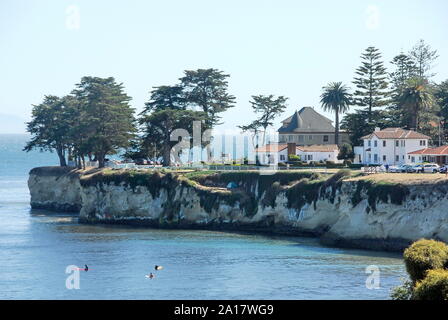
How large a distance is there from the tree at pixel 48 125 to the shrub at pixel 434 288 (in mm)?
108452

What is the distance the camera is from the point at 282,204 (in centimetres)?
9762

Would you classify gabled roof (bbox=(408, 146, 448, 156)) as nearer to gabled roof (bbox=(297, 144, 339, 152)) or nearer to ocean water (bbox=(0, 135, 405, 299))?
gabled roof (bbox=(297, 144, 339, 152))

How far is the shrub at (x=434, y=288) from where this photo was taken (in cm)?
4034

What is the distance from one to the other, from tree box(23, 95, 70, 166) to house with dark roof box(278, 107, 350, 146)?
38.1 m

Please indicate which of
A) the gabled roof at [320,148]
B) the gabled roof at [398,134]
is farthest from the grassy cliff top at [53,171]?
the gabled roof at [398,134]

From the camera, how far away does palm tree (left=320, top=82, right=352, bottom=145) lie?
13125cm

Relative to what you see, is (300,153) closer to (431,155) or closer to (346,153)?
(346,153)

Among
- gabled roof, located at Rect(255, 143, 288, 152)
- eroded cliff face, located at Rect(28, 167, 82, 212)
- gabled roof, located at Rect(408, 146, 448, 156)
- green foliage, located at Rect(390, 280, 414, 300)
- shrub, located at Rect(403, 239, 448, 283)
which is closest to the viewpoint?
green foliage, located at Rect(390, 280, 414, 300)

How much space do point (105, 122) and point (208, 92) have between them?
18372mm

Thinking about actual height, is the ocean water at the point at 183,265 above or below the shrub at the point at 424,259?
below

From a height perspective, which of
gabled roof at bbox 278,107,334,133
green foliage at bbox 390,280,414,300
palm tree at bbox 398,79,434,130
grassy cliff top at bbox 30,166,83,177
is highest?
palm tree at bbox 398,79,434,130

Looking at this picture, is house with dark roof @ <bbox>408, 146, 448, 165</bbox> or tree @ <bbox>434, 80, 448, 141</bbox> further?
tree @ <bbox>434, 80, 448, 141</bbox>

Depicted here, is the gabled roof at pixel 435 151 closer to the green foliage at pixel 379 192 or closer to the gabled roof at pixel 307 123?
the green foliage at pixel 379 192

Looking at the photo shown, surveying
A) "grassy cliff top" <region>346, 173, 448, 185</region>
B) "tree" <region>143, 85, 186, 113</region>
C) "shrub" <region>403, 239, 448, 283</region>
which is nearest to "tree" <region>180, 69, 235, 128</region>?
"tree" <region>143, 85, 186, 113</region>
